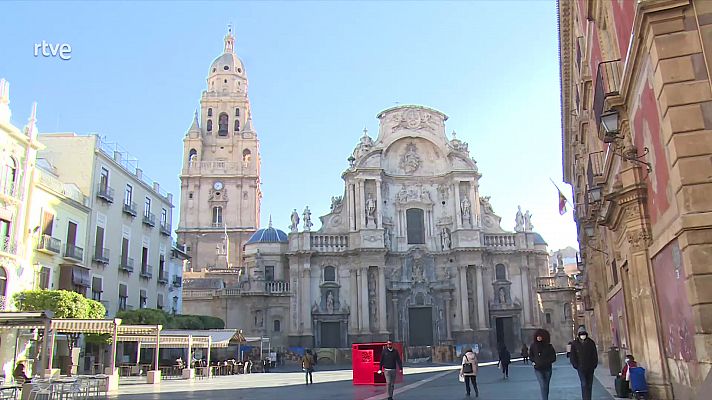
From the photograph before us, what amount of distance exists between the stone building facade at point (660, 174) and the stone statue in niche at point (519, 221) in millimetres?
31827

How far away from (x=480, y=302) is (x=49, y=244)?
102ft

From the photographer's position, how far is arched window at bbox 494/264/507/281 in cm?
4875

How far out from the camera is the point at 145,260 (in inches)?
1447

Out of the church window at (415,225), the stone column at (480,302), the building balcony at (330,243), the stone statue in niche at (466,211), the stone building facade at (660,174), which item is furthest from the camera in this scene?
the church window at (415,225)

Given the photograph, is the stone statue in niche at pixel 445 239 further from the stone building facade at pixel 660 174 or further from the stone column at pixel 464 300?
the stone building facade at pixel 660 174

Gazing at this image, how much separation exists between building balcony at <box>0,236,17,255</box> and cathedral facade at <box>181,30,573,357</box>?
22.0 m

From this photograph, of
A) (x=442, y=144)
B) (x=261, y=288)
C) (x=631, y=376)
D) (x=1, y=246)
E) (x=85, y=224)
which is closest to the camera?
(x=631, y=376)

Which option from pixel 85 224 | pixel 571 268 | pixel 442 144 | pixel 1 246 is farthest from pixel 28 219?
pixel 571 268

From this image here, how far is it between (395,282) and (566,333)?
14737 mm

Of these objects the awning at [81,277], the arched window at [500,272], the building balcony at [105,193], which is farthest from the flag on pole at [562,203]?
the building balcony at [105,193]

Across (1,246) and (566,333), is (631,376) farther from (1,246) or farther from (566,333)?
(566,333)

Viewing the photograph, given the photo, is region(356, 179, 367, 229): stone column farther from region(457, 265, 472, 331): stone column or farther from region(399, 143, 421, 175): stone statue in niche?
region(457, 265, 472, 331): stone column

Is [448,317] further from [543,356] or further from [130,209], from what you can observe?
[543,356]

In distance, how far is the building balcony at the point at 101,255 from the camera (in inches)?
1215
